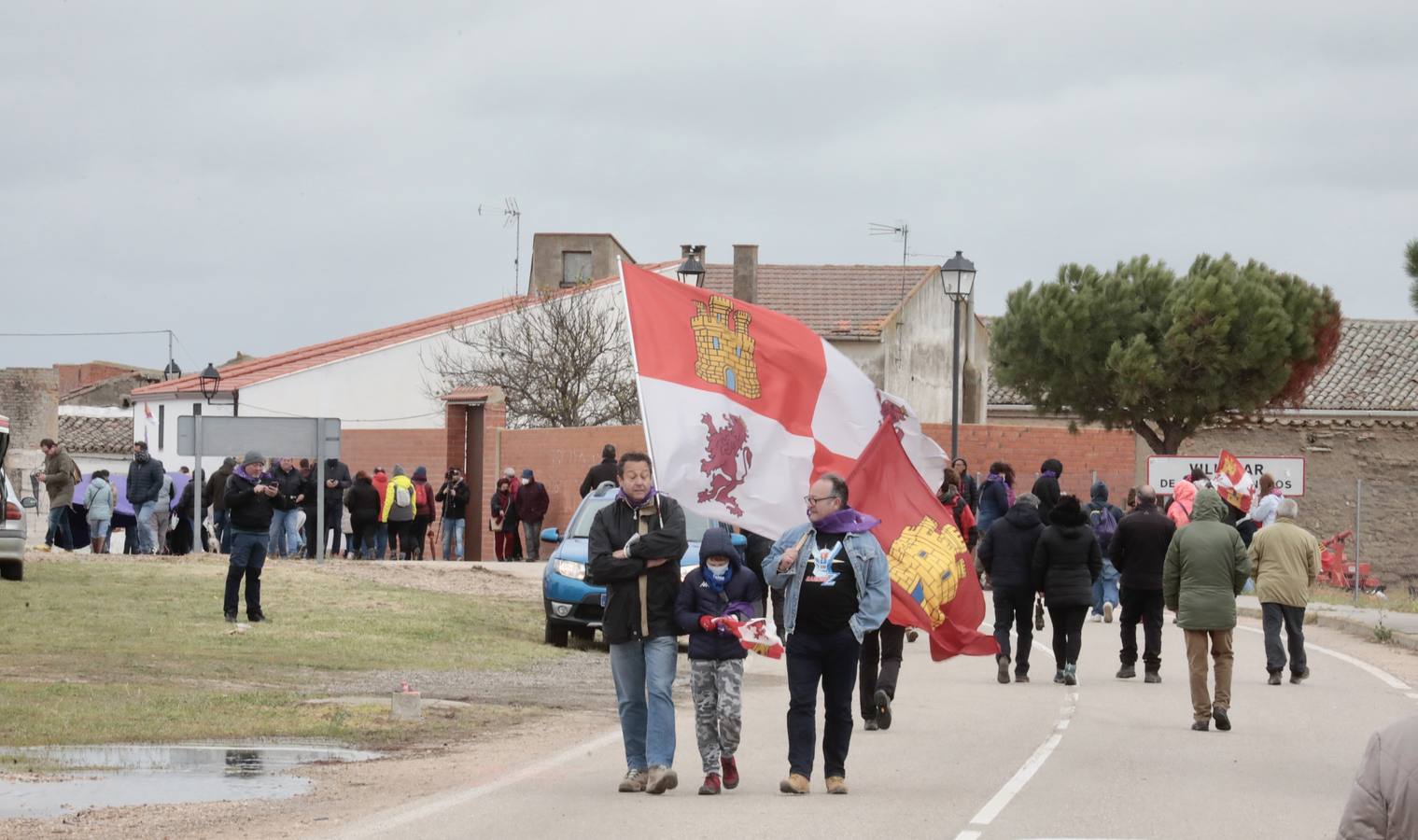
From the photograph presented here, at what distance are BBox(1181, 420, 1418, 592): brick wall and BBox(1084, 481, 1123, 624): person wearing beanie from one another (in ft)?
64.2

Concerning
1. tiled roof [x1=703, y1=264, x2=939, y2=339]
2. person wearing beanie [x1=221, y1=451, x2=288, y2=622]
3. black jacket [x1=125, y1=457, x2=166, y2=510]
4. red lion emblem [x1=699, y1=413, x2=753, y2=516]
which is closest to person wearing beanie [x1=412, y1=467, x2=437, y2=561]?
black jacket [x1=125, y1=457, x2=166, y2=510]

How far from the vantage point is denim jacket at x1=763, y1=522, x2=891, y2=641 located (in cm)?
1041

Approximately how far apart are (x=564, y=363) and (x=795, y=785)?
3946 centimetres

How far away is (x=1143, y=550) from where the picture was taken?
57.5ft

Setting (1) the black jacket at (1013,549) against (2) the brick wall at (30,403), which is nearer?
(1) the black jacket at (1013,549)

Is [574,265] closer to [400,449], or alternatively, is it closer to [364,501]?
[400,449]

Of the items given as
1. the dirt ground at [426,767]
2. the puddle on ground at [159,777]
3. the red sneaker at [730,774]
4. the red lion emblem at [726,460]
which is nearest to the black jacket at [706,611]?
the red sneaker at [730,774]

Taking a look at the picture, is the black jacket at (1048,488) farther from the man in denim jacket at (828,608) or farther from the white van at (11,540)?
the white van at (11,540)

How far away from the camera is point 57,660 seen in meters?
15.7

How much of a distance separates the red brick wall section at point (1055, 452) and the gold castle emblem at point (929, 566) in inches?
965

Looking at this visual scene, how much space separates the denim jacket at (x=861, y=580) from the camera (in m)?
10.4

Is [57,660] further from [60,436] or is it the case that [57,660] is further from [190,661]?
[60,436]

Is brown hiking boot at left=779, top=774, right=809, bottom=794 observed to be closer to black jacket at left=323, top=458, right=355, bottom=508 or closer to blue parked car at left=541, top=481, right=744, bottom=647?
blue parked car at left=541, top=481, right=744, bottom=647

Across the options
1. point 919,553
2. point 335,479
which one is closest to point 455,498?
point 335,479
